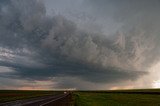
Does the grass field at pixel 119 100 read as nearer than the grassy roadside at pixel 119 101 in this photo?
No

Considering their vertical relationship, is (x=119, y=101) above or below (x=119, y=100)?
below

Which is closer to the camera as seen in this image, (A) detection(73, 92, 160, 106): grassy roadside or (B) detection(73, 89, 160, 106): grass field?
(A) detection(73, 92, 160, 106): grassy roadside

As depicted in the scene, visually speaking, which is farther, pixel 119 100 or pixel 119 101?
pixel 119 100
